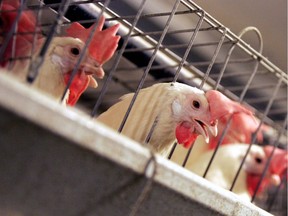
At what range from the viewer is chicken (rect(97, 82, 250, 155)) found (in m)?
1.09

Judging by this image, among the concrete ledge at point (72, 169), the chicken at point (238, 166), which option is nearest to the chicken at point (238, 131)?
the chicken at point (238, 166)

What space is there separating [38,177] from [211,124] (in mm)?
553

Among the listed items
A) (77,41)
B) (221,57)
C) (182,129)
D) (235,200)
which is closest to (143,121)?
(182,129)

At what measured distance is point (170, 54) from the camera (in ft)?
4.63

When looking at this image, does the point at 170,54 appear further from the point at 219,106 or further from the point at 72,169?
the point at 72,169

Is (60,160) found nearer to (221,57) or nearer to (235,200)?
(235,200)

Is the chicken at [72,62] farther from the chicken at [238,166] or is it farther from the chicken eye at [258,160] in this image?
the chicken eye at [258,160]

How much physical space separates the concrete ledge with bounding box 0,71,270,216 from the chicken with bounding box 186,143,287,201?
2.44ft

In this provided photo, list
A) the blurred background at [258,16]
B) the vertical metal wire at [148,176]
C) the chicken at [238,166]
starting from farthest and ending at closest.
A: the blurred background at [258,16] < the chicken at [238,166] < the vertical metal wire at [148,176]

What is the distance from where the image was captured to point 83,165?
23.9 inches

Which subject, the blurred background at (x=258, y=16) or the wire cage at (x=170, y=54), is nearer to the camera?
the wire cage at (x=170, y=54)

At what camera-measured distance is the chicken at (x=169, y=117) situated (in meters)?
1.09

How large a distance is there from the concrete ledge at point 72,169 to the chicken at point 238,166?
74 centimetres

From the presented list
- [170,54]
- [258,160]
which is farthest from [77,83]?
[258,160]
